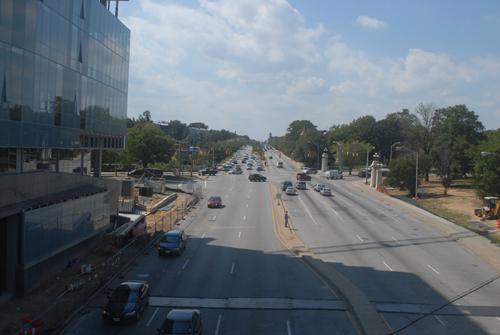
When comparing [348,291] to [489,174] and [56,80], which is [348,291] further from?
[489,174]

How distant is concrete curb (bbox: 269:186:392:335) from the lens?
44.4 ft

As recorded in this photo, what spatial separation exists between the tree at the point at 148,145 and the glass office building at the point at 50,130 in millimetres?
42185

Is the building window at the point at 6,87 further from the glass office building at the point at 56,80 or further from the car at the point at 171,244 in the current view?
the car at the point at 171,244

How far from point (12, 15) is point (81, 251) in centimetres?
1421

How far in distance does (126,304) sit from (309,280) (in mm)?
9560

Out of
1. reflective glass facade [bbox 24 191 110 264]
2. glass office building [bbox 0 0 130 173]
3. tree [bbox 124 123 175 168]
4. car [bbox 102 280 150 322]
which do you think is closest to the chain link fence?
car [bbox 102 280 150 322]

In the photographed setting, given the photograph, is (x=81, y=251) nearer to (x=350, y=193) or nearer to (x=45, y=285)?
(x=45, y=285)

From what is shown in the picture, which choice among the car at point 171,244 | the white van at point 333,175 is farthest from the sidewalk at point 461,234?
the white van at point 333,175

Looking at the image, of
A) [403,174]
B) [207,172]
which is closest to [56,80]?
[403,174]

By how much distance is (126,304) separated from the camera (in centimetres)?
1391

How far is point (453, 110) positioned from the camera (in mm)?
78188

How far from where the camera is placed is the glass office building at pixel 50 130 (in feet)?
57.3

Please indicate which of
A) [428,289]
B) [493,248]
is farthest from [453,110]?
[428,289]

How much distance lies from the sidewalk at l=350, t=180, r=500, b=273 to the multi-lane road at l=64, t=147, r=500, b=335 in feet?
2.68
